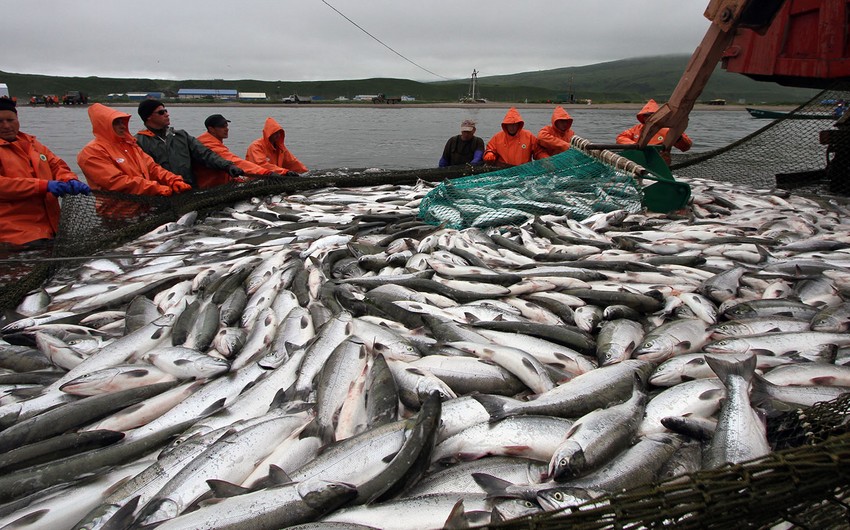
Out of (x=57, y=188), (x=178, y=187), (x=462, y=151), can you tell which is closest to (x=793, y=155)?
(x=462, y=151)

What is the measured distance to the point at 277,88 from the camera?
125 meters

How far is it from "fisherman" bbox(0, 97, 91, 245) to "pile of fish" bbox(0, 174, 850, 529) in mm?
1444

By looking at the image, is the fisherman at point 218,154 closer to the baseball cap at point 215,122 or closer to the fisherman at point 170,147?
the baseball cap at point 215,122

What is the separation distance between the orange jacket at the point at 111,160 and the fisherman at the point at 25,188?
0.58 meters

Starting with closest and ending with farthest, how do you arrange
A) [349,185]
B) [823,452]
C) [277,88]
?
[823,452], [349,185], [277,88]

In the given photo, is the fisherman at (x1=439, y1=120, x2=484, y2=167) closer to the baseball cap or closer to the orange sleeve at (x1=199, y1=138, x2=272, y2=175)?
the orange sleeve at (x1=199, y1=138, x2=272, y2=175)

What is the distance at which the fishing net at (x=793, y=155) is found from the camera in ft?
29.5

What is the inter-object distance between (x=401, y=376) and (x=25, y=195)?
234 inches

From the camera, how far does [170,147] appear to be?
8.96 m

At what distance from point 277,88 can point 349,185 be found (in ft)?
420

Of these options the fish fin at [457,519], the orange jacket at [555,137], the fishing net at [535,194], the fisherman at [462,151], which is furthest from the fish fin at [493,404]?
the fisherman at [462,151]

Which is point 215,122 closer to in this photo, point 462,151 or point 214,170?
point 214,170

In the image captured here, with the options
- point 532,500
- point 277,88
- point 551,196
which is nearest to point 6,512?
point 532,500

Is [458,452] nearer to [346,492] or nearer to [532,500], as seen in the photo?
[532,500]
